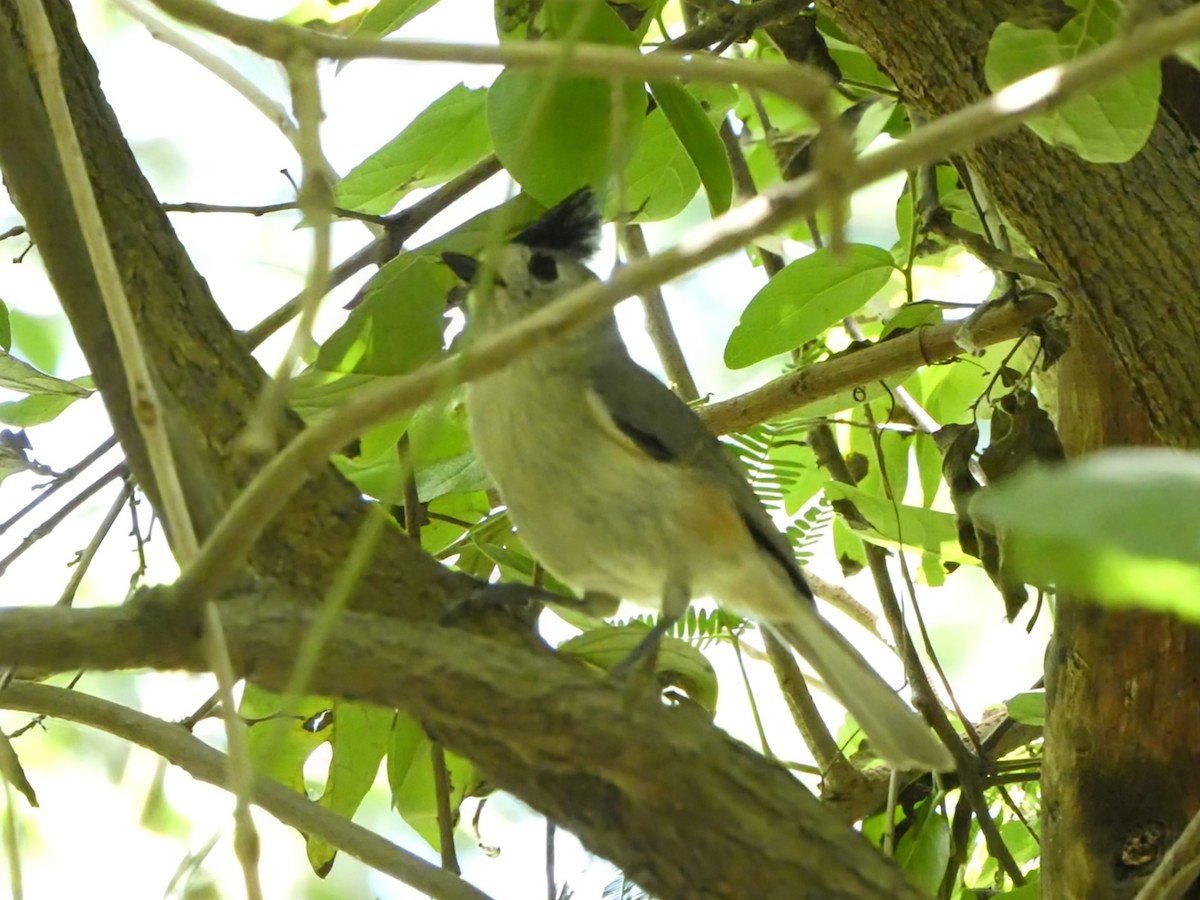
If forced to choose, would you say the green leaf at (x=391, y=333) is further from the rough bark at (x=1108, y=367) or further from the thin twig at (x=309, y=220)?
the rough bark at (x=1108, y=367)

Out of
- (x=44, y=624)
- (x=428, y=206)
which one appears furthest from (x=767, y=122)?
(x=44, y=624)

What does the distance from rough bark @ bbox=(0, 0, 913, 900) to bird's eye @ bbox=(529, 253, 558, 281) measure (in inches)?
23.7

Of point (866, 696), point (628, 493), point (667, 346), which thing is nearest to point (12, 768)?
point (628, 493)

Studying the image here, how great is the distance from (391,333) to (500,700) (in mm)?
342

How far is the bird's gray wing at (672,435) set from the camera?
1330 millimetres

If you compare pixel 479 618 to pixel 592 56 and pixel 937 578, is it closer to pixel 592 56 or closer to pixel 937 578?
pixel 592 56

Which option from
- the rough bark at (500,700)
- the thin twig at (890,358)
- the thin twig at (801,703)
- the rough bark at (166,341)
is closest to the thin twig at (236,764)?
the rough bark at (500,700)

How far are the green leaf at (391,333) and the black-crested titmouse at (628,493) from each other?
175mm

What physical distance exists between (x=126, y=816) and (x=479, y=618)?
119 cm

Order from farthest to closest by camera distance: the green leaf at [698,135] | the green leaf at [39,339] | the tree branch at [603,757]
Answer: the green leaf at [39,339], the green leaf at [698,135], the tree branch at [603,757]

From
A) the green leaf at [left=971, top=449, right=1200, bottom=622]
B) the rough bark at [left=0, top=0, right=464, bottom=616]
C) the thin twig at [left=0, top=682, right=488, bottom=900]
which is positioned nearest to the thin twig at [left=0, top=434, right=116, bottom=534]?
the thin twig at [left=0, top=682, right=488, bottom=900]

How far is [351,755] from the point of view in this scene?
49.5 inches

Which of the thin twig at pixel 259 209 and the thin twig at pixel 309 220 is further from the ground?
the thin twig at pixel 259 209

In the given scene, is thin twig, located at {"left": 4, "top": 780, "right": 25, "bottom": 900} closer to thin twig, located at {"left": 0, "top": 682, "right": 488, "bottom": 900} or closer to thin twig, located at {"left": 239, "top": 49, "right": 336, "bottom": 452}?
thin twig, located at {"left": 0, "top": 682, "right": 488, "bottom": 900}
